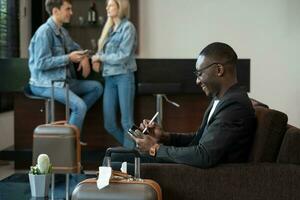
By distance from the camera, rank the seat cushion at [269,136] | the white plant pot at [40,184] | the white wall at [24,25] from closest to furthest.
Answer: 1. the seat cushion at [269,136]
2. the white plant pot at [40,184]
3. the white wall at [24,25]

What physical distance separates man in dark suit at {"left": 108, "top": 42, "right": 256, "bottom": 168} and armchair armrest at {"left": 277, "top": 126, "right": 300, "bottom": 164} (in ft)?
0.56

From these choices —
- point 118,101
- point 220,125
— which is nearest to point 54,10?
point 118,101

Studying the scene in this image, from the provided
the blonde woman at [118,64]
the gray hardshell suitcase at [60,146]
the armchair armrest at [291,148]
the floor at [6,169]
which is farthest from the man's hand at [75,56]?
the armchair armrest at [291,148]

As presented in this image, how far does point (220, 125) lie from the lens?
7.30 ft

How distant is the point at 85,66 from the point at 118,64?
0.31 metres

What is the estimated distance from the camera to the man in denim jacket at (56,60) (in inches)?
185

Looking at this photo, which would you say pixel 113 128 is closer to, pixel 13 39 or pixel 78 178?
pixel 78 178

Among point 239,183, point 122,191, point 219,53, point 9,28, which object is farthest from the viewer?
point 9,28

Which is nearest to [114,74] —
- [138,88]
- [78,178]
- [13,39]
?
[138,88]

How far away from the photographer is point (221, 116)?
7.41 feet

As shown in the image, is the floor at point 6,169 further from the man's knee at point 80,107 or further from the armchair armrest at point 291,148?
the armchair armrest at point 291,148

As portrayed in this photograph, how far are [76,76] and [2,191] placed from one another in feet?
5.70

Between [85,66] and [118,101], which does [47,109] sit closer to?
[85,66]

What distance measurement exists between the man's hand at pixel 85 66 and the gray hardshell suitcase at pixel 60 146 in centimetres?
112
